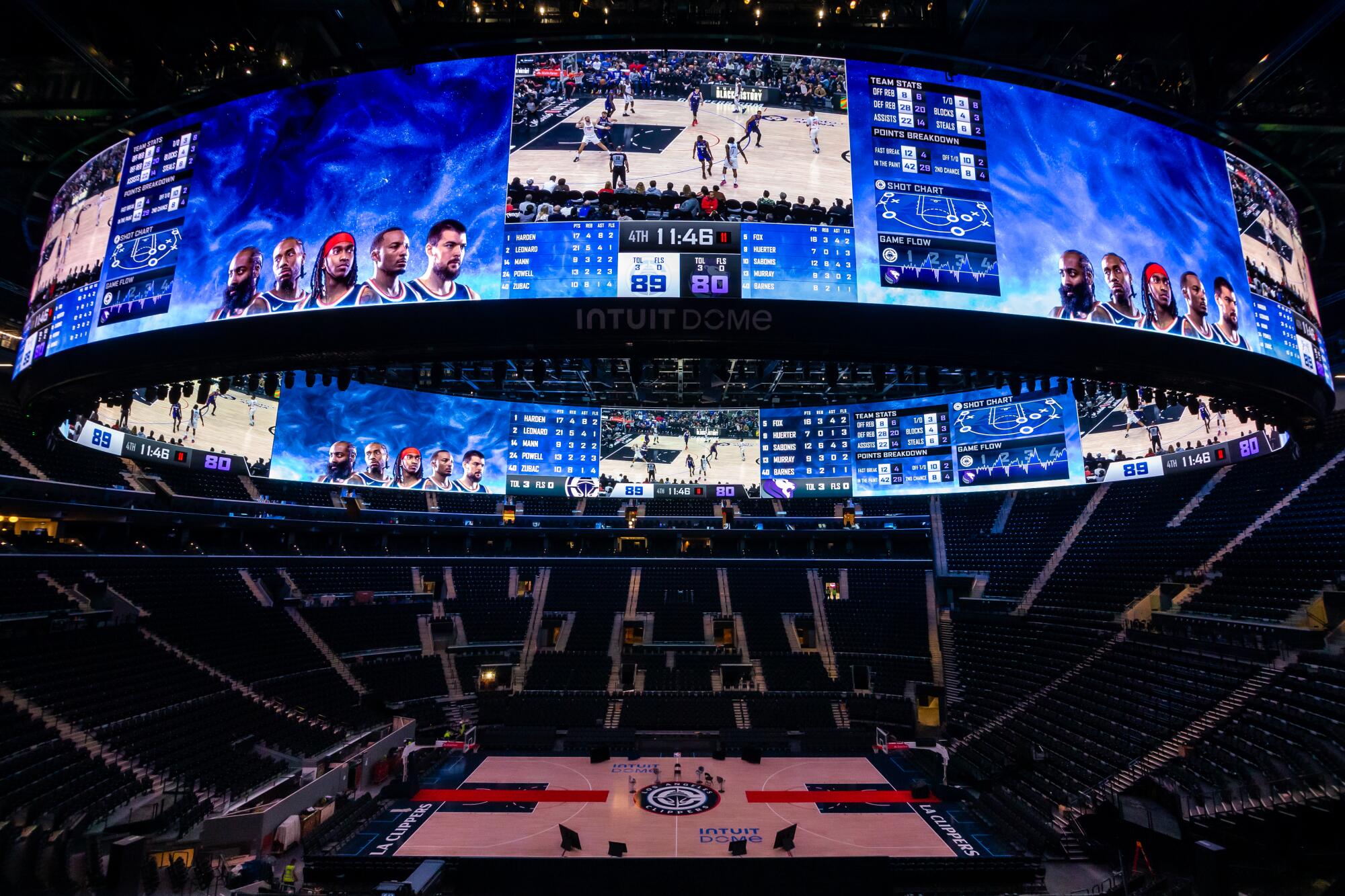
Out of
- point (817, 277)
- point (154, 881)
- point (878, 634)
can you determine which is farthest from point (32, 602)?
point (878, 634)

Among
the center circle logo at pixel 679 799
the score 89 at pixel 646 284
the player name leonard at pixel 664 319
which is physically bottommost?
the center circle logo at pixel 679 799

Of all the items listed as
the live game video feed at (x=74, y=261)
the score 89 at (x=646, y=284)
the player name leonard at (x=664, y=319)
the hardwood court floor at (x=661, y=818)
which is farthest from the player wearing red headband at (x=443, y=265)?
the hardwood court floor at (x=661, y=818)

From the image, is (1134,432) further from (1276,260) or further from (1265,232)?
(1265,232)

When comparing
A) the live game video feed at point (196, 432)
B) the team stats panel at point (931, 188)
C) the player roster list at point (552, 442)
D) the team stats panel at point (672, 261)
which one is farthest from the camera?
the player roster list at point (552, 442)

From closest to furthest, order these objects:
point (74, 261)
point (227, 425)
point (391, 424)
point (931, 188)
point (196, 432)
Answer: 1. point (931, 188)
2. point (74, 261)
3. point (196, 432)
4. point (227, 425)
5. point (391, 424)

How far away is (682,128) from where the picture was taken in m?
9.33

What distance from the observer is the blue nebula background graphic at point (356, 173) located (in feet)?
29.9

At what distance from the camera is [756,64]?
31.9ft

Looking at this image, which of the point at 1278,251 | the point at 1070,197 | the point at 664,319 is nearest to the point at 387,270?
the point at 664,319

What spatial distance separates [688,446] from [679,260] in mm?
19837

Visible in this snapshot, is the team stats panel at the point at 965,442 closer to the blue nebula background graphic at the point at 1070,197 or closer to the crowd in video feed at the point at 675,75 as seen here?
the blue nebula background graphic at the point at 1070,197

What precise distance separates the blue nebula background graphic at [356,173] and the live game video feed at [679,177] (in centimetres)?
44

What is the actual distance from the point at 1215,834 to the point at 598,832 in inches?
499

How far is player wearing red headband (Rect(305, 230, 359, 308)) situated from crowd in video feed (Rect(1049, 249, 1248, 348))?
367 inches
